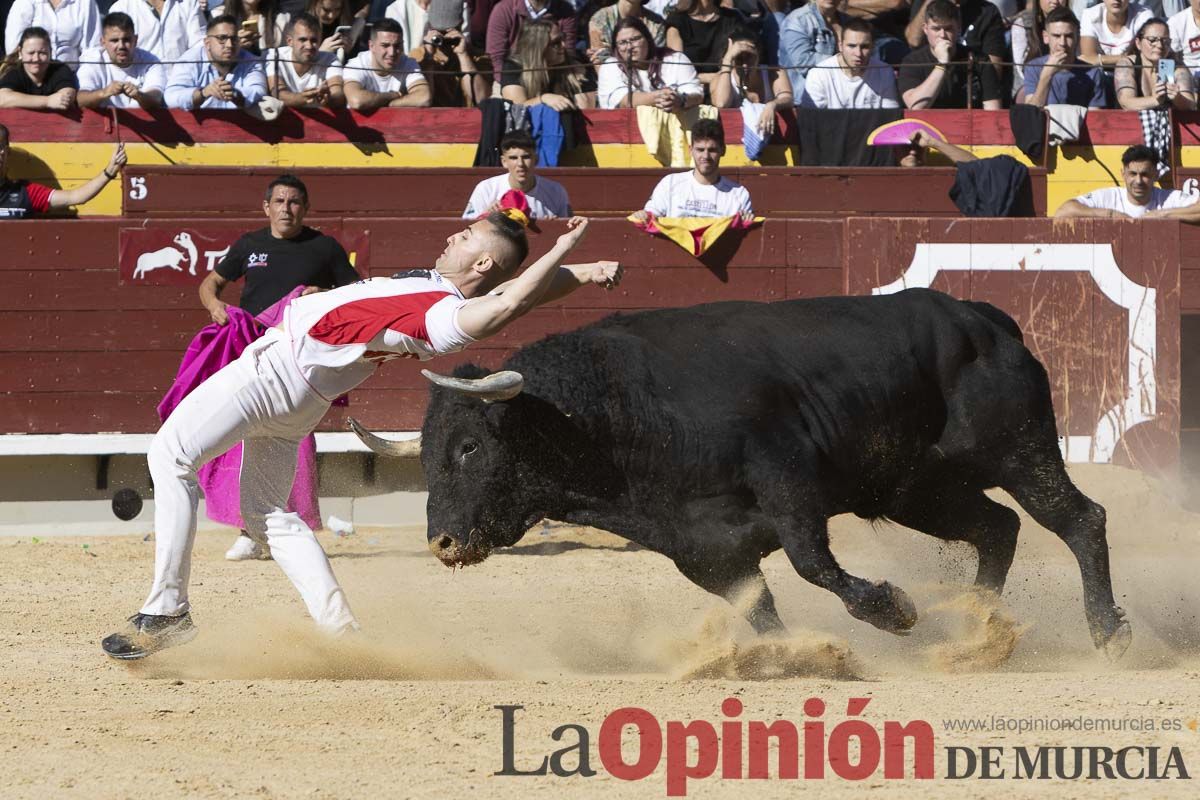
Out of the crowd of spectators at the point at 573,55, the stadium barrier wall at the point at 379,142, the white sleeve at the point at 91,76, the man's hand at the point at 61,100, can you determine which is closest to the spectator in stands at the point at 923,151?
the stadium barrier wall at the point at 379,142

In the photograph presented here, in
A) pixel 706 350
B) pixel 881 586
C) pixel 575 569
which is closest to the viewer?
pixel 881 586

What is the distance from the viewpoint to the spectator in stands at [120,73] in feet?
29.2

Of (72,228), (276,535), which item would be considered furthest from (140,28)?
(276,535)

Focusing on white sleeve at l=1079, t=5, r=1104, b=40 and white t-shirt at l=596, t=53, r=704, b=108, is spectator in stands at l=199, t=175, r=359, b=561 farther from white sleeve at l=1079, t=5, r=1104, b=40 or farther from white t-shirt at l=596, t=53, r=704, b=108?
white sleeve at l=1079, t=5, r=1104, b=40

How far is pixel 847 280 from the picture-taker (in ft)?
27.8

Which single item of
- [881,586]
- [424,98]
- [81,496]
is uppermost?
[424,98]

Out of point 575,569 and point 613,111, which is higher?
point 613,111

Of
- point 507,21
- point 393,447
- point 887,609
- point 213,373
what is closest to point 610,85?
point 507,21

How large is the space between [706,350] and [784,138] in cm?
476

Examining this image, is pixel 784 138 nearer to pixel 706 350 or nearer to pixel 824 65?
pixel 824 65

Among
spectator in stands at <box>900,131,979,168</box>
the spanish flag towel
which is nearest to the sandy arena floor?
the spanish flag towel

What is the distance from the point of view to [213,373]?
6.97 metres

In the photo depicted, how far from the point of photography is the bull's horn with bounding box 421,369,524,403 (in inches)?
175

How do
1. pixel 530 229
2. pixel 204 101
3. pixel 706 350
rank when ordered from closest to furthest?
pixel 706 350 → pixel 530 229 → pixel 204 101
